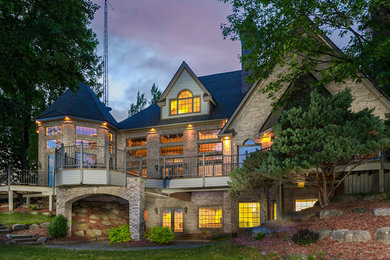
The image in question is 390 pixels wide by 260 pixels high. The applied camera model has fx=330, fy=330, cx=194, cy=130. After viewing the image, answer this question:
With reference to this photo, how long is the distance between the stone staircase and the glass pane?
838 cm

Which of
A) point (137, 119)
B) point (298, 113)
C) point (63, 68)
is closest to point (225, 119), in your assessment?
point (137, 119)

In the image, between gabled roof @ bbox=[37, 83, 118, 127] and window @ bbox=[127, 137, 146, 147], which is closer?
gabled roof @ bbox=[37, 83, 118, 127]

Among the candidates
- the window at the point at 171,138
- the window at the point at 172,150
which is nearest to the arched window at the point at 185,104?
the window at the point at 171,138

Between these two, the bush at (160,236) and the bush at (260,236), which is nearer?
the bush at (260,236)

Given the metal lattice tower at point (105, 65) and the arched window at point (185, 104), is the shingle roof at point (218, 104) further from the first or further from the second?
the metal lattice tower at point (105, 65)

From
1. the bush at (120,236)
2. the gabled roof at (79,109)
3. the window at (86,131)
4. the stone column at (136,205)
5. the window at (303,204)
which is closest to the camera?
the bush at (120,236)

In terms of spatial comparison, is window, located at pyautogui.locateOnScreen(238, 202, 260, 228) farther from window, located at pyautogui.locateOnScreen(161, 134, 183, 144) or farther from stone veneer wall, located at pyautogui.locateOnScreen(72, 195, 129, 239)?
stone veneer wall, located at pyautogui.locateOnScreen(72, 195, 129, 239)

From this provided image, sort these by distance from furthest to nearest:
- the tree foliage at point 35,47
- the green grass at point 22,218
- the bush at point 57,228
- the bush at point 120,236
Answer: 1. the green grass at point 22,218
2. the bush at point 57,228
3. the bush at point 120,236
4. the tree foliage at point 35,47

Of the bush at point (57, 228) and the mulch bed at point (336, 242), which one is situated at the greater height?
the mulch bed at point (336, 242)

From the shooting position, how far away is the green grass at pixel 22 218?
19.3 metres

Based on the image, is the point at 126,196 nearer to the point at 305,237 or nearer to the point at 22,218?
the point at 22,218

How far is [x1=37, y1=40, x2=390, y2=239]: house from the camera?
1684 centimetres

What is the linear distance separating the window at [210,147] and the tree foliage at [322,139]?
8.99m

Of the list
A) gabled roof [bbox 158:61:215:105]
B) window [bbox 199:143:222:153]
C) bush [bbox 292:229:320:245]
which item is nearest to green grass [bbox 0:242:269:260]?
bush [bbox 292:229:320:245]
